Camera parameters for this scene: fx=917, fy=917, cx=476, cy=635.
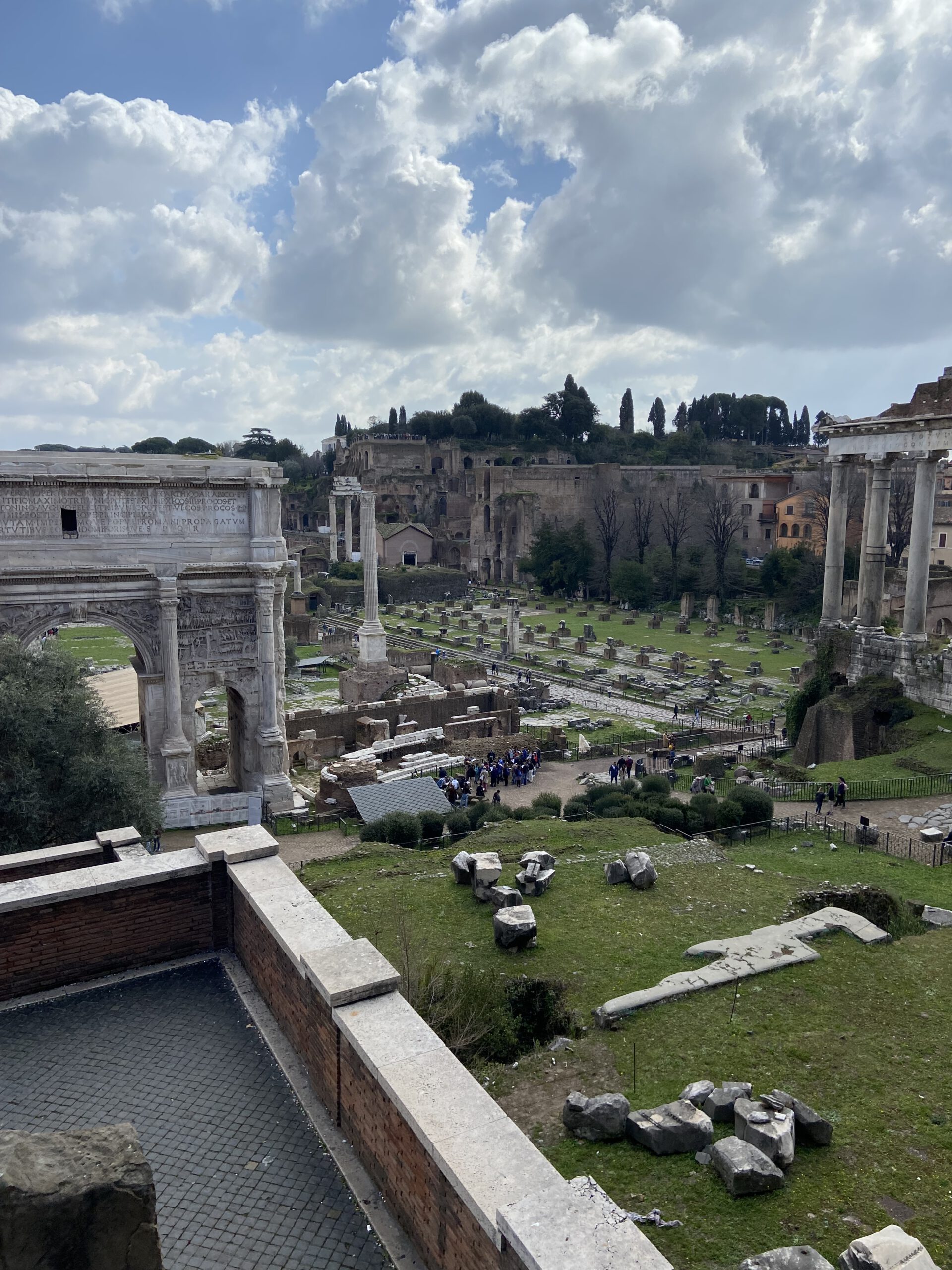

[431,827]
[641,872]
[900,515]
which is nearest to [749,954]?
[641,872]

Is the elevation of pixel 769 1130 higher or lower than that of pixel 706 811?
higher

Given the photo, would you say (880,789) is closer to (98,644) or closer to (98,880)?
(98,880)

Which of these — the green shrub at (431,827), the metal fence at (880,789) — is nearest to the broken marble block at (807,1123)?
the green shrub at (431,827)

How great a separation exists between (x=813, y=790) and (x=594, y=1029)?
1188cm

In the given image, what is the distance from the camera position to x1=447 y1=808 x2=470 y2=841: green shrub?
15.5m

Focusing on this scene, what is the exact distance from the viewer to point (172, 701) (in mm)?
18281

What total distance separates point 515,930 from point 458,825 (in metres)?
6.99

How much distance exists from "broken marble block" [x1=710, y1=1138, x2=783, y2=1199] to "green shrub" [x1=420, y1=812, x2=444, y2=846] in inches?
395

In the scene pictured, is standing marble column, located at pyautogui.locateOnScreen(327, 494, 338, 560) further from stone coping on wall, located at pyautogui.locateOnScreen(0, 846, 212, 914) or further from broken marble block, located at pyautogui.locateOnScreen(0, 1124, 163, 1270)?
broken marble block, located at pyautogui.locateOnScreen(0, 1124, 163, 1270)

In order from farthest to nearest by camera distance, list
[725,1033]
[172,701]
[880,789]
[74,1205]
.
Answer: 1. [172,701]
2. [880,789]
3. [725,1033]
4. [74,1205]

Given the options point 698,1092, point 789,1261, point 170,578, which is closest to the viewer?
point 789,1261

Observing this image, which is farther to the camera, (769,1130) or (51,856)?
(51,856)

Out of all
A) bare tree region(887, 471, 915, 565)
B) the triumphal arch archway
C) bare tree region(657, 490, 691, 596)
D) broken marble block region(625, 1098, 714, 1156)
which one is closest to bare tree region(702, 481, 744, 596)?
bare tree region(657, 490, 691, 596)

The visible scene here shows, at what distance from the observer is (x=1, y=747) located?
13.0 m
